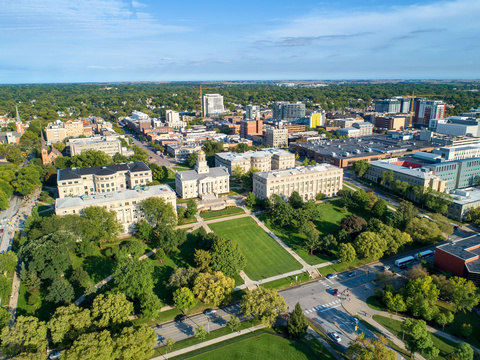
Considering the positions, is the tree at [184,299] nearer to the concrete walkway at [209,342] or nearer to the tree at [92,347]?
the concrete walkway at [209,342]

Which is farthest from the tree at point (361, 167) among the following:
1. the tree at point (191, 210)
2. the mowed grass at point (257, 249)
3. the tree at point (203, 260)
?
the tree at point (203, 260)

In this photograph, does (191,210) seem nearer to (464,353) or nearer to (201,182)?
(201,182)

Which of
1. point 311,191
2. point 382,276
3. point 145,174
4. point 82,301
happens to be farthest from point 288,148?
point 82,301

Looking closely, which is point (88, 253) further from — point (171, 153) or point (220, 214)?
point (171, 153)

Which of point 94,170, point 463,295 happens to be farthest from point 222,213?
point 463,295

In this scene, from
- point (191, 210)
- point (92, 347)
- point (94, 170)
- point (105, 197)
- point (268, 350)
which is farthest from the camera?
point (94, 170)

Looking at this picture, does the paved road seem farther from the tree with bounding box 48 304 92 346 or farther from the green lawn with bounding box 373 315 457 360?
the green lawn with bounding box 373 315 457 360

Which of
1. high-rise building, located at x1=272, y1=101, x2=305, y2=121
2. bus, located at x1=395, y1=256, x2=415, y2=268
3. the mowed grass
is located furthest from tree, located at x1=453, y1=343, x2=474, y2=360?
high-rise building, located at x1=272, y1=101, x2=305, y2=121
